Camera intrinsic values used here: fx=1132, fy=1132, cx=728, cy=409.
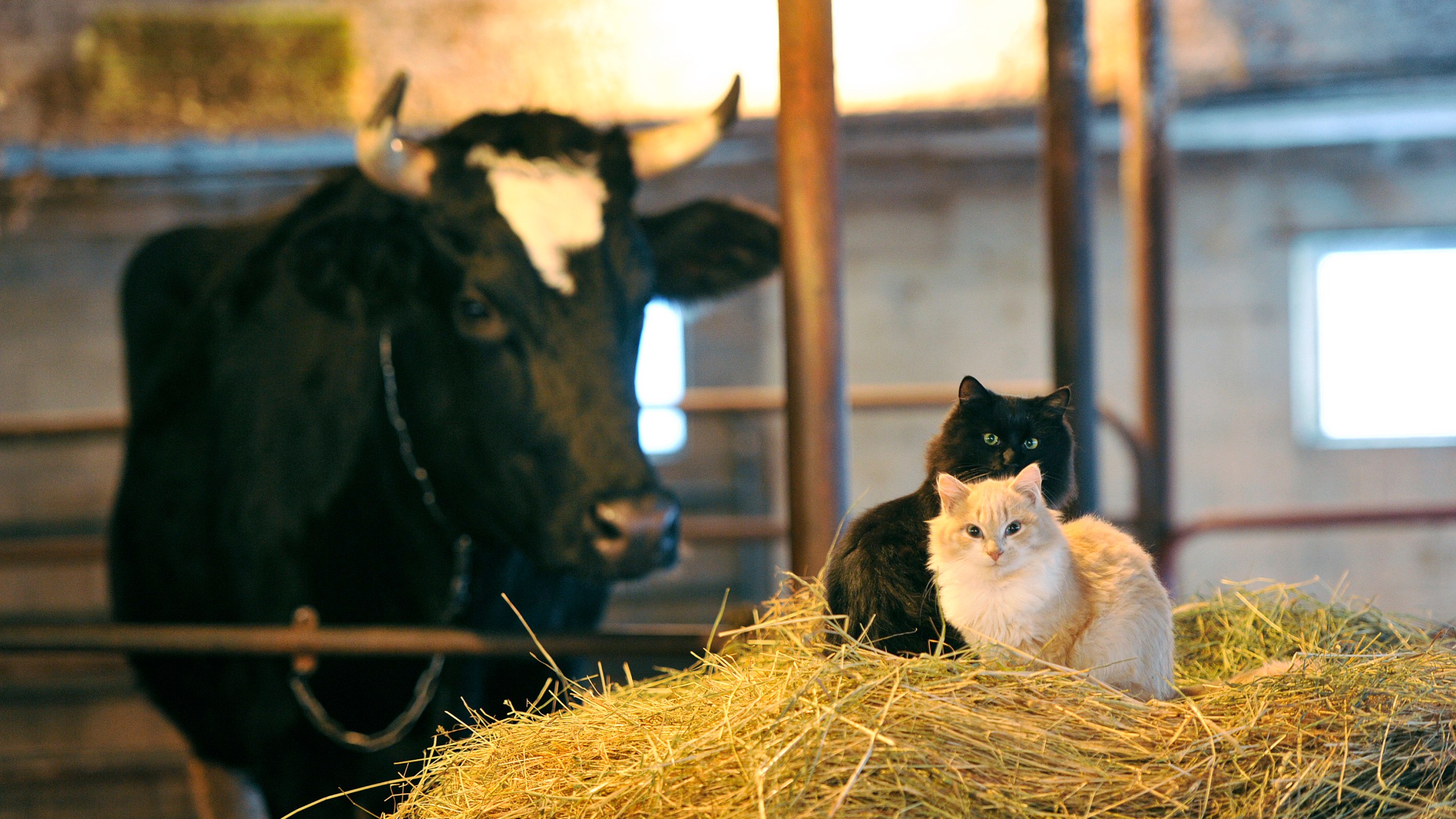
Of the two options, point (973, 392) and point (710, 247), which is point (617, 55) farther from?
point (973, 392)

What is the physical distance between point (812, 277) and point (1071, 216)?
0.42 m

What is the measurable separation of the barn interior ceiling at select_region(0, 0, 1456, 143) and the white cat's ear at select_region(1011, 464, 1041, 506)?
351 cm

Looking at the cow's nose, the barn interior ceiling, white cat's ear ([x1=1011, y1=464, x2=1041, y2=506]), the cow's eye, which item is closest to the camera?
white cat's ear ([x1=1011, y1=464, x2=1041, y2=506])

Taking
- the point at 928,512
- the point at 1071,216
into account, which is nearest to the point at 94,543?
the point at 1071,216

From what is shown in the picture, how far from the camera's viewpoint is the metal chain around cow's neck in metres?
1.91

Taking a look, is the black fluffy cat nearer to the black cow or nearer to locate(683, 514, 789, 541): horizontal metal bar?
the black cow

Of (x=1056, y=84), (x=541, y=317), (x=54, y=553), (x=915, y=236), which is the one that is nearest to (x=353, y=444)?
(x=541, y=317)

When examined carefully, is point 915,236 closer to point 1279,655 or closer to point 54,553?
point 54,553

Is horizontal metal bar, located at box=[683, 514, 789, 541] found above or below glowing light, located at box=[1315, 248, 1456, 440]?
below

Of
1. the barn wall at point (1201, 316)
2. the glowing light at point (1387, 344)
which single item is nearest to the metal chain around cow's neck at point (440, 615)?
the barn wall at point (1201, 316)

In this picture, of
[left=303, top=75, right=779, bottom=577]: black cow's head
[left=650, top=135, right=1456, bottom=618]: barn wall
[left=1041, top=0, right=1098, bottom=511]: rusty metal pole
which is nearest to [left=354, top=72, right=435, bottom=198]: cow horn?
[left=303, top=75, right=779, bottom=577]: black cow's head

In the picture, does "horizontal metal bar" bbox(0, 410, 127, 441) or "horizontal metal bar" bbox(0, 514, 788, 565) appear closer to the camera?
"horizontal metal bar" bbox(0, 410, 127, 441)

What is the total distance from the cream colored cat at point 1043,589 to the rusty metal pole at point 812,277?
48 centimetres

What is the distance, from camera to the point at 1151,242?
2412 mm
